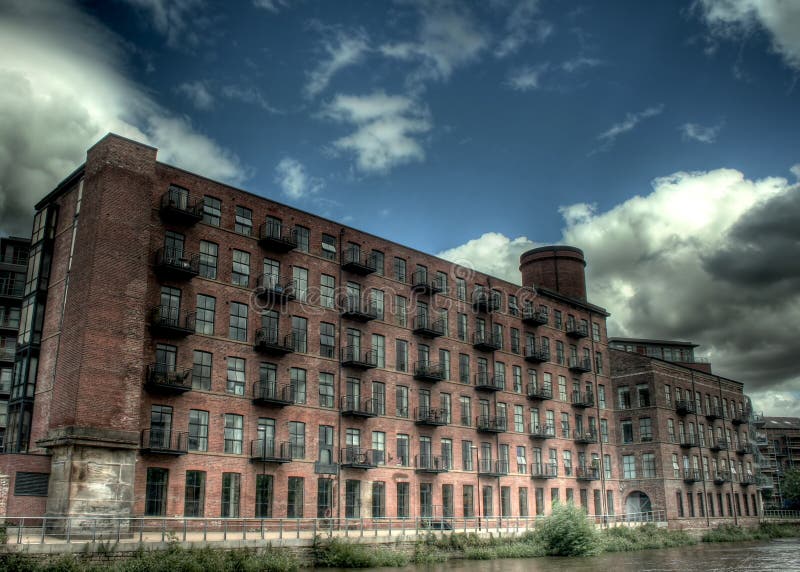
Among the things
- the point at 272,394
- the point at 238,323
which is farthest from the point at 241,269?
the point at 272,394

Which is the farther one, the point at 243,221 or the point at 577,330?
the point at 577,330

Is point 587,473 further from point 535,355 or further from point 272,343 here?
point 272,343

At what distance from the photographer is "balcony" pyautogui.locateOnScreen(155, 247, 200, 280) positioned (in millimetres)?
33278

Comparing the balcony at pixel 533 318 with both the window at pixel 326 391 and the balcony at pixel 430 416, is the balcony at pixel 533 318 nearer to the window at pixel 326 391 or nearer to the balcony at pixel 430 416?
the balcony at pixel 430 416

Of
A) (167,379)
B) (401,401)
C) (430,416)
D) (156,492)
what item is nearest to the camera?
(156,492)

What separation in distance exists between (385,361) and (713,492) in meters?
35.0

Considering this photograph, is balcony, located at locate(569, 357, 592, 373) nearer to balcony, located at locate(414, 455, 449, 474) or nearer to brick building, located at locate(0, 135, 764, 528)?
brick building, located at locate(0, 135, 764, 528)

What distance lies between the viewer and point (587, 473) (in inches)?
2108

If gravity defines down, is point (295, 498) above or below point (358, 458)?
below

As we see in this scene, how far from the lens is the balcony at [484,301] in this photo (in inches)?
1922

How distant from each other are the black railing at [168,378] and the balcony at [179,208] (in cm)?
670

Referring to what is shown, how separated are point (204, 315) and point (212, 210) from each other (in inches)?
206

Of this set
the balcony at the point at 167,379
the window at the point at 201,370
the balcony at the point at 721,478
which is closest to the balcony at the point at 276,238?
the window at the point at 201,370

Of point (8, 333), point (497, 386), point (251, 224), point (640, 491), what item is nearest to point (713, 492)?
point (640, 491)
